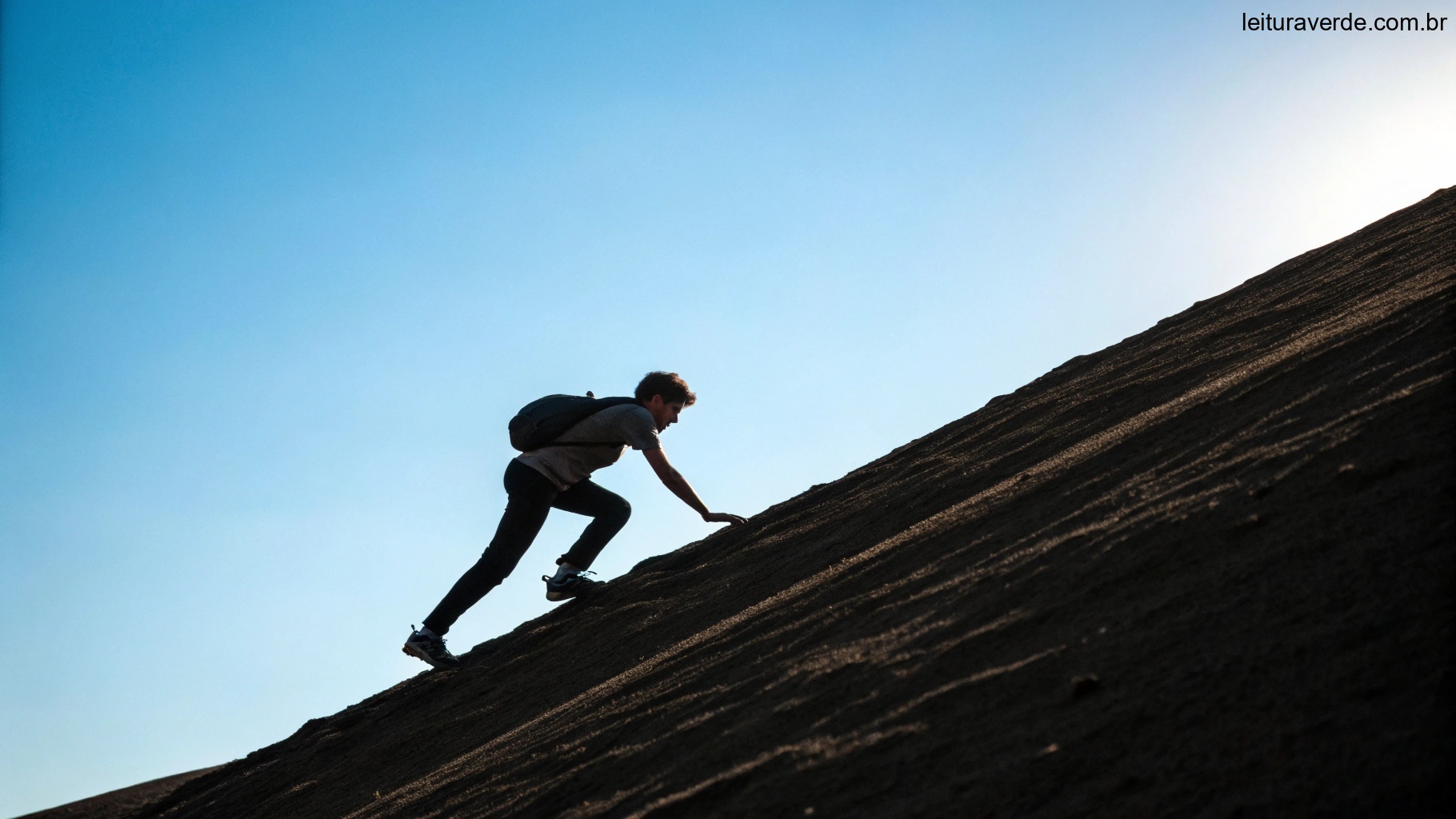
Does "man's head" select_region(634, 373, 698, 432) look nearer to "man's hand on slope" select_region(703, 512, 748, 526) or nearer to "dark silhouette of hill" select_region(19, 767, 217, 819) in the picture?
"man's hand on slope" select_region(703, 512, 748, 526)

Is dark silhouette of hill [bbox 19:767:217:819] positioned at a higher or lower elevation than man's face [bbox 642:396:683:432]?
lower

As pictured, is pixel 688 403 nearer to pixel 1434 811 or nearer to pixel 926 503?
pixel 926 503

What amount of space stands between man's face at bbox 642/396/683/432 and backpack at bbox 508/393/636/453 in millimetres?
150

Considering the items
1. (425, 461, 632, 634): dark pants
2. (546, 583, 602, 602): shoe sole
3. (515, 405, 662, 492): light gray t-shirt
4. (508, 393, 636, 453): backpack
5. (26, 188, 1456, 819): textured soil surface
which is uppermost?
(508, 393, 636, 453): backpack

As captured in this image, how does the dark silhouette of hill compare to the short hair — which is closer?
the short hair

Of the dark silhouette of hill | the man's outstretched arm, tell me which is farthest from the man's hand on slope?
the dark silhouette of hill

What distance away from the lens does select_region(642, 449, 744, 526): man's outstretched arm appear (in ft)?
17.1

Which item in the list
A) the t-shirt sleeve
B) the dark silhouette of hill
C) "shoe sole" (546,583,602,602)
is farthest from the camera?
the dark silhouette of hill

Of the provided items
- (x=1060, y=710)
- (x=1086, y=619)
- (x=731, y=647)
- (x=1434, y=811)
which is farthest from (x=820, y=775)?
(x=731, y=647)

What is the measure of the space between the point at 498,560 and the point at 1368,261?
4.12 metres

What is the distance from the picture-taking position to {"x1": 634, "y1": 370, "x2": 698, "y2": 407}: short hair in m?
5.36

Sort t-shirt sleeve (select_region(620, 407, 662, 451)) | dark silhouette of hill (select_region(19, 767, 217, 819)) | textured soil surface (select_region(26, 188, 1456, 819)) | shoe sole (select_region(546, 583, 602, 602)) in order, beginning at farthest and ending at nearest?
1. dark silhouette of hill (select_region(19, 767, 217, 819))
2. shoe sole (select_region(546, 583, 602, 602))
3. t-shirt sleeve (select_region(620, 407, 662, 451))
4. textured soil surface (select_region(26, 188, 1456, 819))

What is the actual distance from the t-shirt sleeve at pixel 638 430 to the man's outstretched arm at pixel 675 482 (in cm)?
4

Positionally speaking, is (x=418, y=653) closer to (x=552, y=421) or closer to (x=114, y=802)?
(x=552, y=421)
